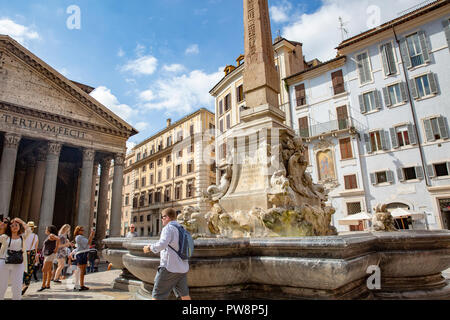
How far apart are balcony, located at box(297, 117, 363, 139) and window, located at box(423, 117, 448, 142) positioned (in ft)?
12.9

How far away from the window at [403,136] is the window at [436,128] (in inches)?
28.6

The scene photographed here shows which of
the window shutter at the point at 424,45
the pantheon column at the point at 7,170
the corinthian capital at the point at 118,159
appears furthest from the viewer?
the corinthian capital at the point at 118,159

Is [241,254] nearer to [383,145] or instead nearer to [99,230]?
[383,145]

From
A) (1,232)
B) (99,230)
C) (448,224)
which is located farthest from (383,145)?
(99,230)

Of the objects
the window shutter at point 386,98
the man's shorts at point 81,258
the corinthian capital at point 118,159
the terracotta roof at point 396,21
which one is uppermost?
the terracotta roof at point 396,21

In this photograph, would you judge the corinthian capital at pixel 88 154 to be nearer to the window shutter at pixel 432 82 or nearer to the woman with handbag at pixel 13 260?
the woman with handbag at pixel 13 260

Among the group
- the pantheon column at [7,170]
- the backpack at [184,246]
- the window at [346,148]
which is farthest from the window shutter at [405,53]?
the pantheon column at [7,170]

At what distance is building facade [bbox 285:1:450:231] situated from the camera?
16625 millimetres

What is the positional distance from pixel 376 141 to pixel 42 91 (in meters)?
25.2

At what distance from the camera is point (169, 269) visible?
2.50 meters

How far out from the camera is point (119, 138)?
24359mm

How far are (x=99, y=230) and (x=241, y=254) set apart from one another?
895 inches

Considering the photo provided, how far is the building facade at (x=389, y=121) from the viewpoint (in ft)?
54.5
